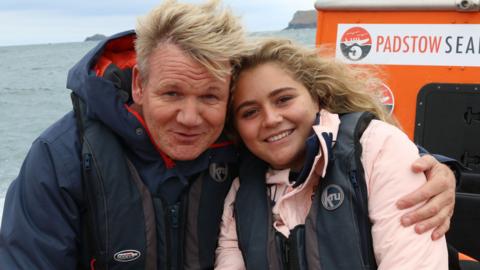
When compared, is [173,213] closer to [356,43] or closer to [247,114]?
[247,114]

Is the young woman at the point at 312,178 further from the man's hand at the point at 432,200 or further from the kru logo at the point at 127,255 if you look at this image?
the kru logo at the point at 127,255

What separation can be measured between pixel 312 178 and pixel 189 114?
0.51 metres

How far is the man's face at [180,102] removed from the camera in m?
1.92

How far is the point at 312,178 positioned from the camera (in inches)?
81.5

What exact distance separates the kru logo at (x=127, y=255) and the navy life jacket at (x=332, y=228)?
40 centimetres

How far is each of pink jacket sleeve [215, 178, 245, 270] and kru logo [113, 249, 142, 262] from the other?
13.5 inches

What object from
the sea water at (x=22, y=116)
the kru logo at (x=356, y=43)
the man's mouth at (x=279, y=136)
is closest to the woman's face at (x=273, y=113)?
the man's mouth at (x=279, y=136)

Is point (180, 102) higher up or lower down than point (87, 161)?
higher up

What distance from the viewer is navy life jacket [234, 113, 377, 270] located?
190 centimetres

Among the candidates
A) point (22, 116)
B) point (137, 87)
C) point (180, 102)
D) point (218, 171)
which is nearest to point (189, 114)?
point (180, 102)

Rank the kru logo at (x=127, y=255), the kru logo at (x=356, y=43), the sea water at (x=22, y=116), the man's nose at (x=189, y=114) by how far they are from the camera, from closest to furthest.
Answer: the man's nose at (x=189, y=114), the kru logo at (x=127, y=255), the kru logo at (x=356, y=43), the sea water at (x=22, y=116)

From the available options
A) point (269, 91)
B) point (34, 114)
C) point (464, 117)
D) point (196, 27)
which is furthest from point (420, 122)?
point (34, 114)

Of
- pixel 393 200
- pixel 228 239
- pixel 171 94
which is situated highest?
pixel 171 94

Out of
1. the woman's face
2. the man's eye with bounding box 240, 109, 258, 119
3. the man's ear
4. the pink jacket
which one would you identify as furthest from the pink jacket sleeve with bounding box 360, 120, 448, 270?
the man's ear
